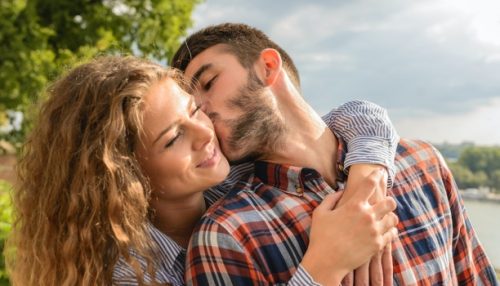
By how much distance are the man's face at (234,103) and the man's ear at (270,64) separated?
0.23ft

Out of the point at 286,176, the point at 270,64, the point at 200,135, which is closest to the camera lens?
the point at 200,135

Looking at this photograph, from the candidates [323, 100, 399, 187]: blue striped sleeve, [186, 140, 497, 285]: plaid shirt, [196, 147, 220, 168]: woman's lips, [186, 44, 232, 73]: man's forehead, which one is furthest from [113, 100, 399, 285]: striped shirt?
[186, 44, 232, 73]: man's forehead

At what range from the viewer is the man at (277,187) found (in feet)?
6.90

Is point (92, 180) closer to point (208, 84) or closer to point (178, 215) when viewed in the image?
point (178, 215)

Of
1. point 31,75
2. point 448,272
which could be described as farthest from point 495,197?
point 31,75

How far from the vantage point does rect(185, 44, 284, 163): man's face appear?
8.09ft

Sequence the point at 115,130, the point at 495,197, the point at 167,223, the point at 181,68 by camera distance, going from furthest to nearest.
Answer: the point at 495,197 < the point at 181,68 < the point at 167,223 < the point at 115,130

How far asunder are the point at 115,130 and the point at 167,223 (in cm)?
50

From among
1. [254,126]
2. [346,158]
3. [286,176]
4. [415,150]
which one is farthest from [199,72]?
[415,150]

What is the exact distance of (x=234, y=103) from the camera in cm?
249

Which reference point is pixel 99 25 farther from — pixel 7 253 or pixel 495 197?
pixel 7 253

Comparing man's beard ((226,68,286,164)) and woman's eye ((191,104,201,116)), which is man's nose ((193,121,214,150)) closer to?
woman's eye ((191,104,201,116))

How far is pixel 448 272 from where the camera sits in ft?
7.79

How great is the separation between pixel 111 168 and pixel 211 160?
0.38 m
